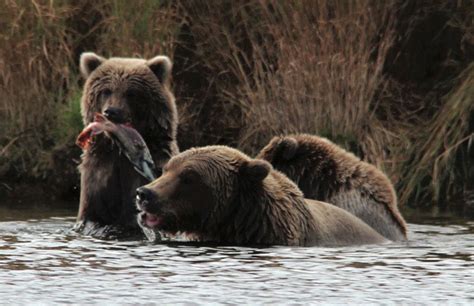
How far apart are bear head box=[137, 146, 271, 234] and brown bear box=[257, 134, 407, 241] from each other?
932 millimetres

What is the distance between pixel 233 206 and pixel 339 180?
1175 mm

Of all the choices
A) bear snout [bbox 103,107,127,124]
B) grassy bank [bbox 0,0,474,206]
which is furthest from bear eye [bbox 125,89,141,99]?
grassy bank [bbox 0,0,474,206]

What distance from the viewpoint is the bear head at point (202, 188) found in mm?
9578

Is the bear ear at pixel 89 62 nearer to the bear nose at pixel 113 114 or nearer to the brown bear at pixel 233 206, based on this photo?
the bear nose at pixel 113 114

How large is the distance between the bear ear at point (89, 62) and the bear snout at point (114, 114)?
2.21ft

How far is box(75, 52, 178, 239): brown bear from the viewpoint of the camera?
10844 mm

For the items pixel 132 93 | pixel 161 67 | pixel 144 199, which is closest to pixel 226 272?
pixel 144 199

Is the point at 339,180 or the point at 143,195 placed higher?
the point at 339,180

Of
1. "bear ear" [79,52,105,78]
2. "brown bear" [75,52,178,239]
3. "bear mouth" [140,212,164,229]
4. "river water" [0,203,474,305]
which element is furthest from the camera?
"bear ear" [79,52,105,78]

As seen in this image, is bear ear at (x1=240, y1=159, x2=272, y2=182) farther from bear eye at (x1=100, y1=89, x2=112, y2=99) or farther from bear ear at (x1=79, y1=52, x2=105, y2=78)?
bear ear at (x1=79, y1=52, x2=105, y2=78)

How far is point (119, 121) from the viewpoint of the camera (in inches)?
424

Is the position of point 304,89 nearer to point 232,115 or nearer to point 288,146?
point 232,115

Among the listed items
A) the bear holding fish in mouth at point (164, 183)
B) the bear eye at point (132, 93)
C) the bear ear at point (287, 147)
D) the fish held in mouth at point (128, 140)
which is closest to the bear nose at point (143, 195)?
the bear holding fish in mouth at point (164, 183)

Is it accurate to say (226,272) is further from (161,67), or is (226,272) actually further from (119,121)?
(161,67)
